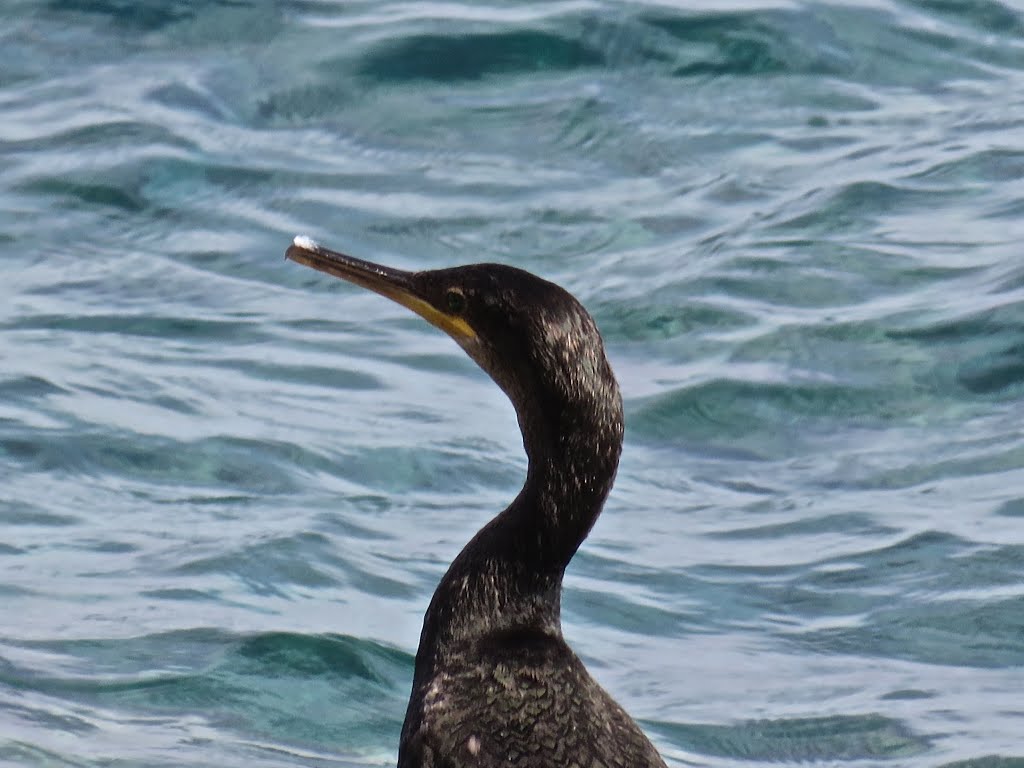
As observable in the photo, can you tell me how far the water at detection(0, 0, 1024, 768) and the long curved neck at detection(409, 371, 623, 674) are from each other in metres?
1.47

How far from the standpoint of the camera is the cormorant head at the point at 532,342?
410 cm

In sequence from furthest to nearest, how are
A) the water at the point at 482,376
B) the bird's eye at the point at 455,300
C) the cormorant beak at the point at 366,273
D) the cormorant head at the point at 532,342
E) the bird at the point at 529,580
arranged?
the water at the point at 482,376
the cormorant beak at the point at 366,273
the bird's eye at the point at 455,300
the cormorant head at the point at 532,342
the bird at the point at 529,580

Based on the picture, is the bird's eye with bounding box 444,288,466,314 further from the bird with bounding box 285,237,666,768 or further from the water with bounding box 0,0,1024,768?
the water with bounding box 0,0,1024,768

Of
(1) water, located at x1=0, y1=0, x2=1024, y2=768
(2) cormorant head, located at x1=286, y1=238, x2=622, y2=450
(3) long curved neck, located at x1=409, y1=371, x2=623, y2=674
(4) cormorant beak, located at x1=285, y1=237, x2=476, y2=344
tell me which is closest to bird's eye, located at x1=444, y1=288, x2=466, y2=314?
(2) cormorant head, located at x1=286, y1=238, x2=622, y2=450

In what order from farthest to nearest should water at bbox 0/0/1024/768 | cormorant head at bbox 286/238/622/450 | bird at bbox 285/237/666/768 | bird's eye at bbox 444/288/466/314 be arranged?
water at bbox 0/0/1024/768
bird's eye at bbox 444/288/466/314
cormorant head at bbox 286/238/622/450
bird at bbox 285/237/666/768

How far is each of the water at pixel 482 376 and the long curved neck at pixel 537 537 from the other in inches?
58.0

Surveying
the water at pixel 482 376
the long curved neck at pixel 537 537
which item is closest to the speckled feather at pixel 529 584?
the long curved neck at pixel 537 537

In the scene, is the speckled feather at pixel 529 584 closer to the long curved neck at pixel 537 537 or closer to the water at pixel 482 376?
the long curved neck at pixel 537 537

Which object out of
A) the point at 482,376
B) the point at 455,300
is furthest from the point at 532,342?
the point at 482,376

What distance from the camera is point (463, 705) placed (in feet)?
13.3

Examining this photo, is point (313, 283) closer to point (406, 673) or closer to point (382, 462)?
point (382, 462)

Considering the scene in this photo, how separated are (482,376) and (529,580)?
4.20m

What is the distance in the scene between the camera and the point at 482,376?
Result: 332 inches

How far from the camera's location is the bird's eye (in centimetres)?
436
